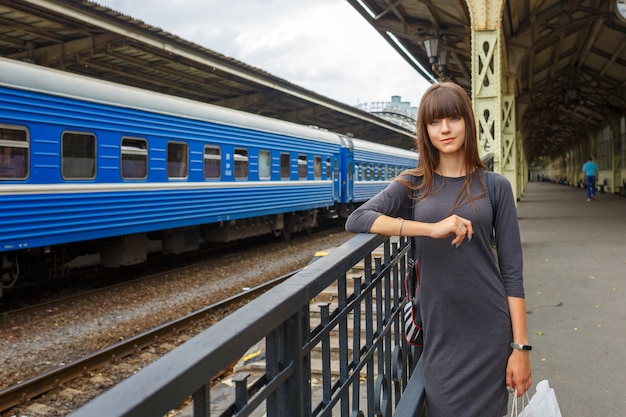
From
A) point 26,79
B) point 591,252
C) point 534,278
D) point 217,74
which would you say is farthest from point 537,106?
point 26,79

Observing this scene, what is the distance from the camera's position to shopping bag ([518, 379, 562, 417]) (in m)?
2.33

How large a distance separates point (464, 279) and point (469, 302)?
0.29 feet

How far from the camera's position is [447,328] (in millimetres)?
2256

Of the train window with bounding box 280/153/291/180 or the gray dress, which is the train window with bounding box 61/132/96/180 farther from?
the gray dress

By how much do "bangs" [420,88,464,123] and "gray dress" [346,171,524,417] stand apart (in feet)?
0.95

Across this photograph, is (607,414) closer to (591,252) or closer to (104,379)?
(104,379)

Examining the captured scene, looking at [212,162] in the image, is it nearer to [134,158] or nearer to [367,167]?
[134,158]

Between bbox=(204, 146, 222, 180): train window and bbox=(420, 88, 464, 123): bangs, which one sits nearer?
bbox=(420, 88, 464, 123): bangs

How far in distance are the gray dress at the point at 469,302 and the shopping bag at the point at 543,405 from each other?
0.13 meters

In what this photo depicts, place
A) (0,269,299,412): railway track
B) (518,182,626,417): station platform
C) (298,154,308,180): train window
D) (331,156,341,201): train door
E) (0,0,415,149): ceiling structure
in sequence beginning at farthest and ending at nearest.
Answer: (331,156,341,201): train door → (298,154,308,180): train window → (0,0,415,149): ceiling structure → (0,269,299,412): railway track → (518,182,626,417): station platform

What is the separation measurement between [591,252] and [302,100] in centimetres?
1397

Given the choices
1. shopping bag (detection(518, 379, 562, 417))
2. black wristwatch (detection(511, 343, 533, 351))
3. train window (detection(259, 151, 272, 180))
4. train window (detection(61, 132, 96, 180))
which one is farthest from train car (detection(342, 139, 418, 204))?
black wristwatch (detection(511, 343, 533, 351))

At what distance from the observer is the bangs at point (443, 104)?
2.31m

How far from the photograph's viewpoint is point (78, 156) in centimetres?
848
